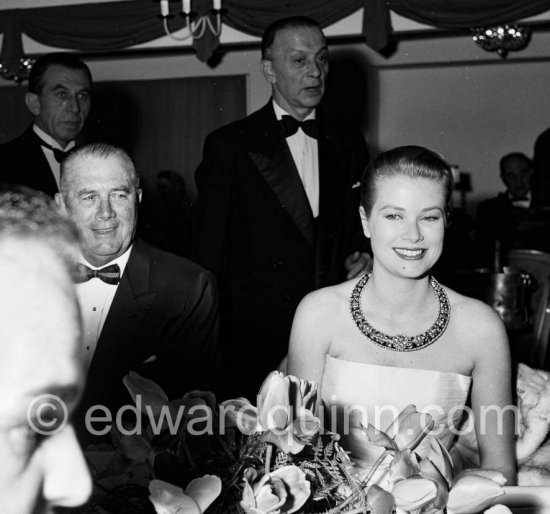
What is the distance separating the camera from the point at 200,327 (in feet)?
5.76

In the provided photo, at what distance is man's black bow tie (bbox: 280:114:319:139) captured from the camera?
8.74ft

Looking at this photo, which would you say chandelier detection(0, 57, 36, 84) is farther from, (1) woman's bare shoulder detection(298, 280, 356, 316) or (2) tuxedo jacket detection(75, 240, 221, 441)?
(1) woman's bare shoulder detection(298, 280, 356, 316)

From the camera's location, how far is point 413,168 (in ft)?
5.24

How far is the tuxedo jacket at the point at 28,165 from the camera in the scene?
2.38m

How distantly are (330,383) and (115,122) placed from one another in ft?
23.0

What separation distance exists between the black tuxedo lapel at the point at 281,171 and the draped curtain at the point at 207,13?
311cm

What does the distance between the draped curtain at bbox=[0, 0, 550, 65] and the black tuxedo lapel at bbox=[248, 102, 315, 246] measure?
10.2 ft

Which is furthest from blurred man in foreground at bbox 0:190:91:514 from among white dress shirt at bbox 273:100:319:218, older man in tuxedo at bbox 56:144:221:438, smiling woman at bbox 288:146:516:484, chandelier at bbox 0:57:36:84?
chandelier at bbox 0:57:36:84

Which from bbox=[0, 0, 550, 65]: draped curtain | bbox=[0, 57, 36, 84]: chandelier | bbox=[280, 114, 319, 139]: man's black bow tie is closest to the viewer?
bbox=[280, 114, 319, 139]: man's black bow tie

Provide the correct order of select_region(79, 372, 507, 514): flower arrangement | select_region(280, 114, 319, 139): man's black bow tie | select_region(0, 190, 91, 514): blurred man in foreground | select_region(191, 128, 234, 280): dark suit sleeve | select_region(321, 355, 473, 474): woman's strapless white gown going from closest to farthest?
select_region(0, 190, 91, 514): blurred man in foreground, select_region(79, 372, 507, 514): flower arrangement, select_region(321, 355, 473, 474): woman's strapless white gown, select_region(191, 128, 234, 280): dark suit sleeve, select_region(280, 114, 319, 139): man's black bow tie

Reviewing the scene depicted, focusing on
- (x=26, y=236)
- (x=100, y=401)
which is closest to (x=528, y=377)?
(x=100, y=401)

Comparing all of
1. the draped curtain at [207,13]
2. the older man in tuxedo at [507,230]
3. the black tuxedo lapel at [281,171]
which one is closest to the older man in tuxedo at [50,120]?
the black tuxedo lapel at [281,171]

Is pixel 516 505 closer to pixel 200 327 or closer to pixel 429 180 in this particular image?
pixel 429 180

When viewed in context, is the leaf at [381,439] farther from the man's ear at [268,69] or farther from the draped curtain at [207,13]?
the draped curtain at [207,13]
